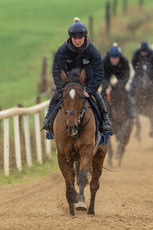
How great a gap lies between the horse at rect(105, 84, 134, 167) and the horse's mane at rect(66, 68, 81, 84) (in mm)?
4317

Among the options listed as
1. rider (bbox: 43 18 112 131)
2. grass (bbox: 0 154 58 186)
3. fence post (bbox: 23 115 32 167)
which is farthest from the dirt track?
rider (bbox: 43 18 112 131)

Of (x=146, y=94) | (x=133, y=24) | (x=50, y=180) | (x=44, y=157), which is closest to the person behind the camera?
(x=50, y=180)

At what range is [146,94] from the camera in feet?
41.7

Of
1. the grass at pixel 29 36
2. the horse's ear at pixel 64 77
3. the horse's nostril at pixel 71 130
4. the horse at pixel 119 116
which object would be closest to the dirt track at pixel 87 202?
the horse at pixel 119 116

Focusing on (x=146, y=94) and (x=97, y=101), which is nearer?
(x=97, y=101)

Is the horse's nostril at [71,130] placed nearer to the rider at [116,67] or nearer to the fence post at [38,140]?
the fence post at [38,140]

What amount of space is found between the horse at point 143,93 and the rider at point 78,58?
5622 millimetres

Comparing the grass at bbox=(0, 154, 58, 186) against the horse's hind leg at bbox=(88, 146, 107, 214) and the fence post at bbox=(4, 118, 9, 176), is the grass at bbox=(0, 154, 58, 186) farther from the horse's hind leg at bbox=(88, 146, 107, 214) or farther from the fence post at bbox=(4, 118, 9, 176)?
the horse's hind leg at bbox=(88, 146, 107, 214)

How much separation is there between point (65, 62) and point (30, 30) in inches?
1233

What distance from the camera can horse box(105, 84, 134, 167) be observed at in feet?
36.3

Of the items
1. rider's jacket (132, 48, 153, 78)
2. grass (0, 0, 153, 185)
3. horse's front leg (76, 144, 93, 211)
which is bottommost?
horse's front leg (76, 144, 93, 211)

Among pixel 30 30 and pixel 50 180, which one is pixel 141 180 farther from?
pixel 30 30

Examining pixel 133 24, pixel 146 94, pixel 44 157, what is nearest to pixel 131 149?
pixel 146 94

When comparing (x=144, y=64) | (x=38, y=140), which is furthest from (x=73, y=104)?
(x=144, y=64)
